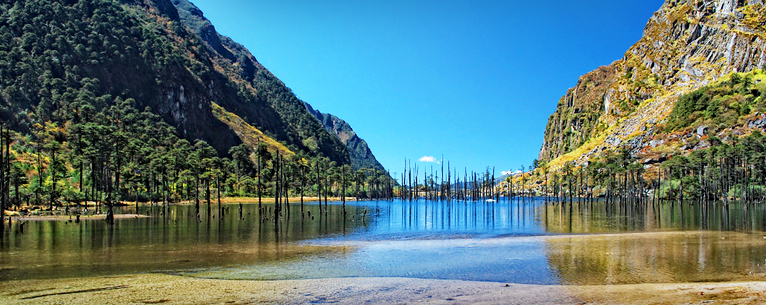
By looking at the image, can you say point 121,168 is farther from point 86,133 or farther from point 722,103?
point 722,103

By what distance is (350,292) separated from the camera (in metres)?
20.6

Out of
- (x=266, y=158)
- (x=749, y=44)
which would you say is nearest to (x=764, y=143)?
(x=749, y=44)

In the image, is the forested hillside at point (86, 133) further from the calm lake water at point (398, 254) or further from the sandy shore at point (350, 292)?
the sandy shore at point (350, 292)

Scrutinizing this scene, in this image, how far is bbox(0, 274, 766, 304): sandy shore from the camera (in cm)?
1828

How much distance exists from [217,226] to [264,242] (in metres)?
17.9

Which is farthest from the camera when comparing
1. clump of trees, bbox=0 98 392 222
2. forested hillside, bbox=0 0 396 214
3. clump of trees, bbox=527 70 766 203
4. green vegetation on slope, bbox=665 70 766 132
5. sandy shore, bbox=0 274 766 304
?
green vegetation on slope, bbox=665 70 766 132

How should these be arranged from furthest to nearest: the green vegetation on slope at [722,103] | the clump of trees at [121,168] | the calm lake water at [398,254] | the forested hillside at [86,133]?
1. the green vegetation on slope at [722,103]
2. the forested hillside at [86,133]
3. the clump of trees at [121,168]
4. the calm lake water at [398,254]

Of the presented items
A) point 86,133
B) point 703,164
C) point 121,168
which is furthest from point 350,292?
point 703,164

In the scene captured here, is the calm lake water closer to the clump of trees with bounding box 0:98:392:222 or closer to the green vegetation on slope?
the clump of trees with bounding box 0:98:392:222

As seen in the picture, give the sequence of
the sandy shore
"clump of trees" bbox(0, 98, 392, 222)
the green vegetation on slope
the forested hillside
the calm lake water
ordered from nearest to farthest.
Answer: the sandy shore
the calm lake water
"clump of trees" bbox(0, 98, 392, 222)
the forested hillside
the green vegetation on slope

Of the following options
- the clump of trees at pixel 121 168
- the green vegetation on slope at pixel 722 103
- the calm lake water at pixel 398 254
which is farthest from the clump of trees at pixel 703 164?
the clump of trees at pixel 121 168

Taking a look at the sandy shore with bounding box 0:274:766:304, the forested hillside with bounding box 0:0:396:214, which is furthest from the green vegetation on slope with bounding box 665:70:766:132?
the sandy shore with bounding box 0:274:766:304

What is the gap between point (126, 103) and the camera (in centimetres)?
18075

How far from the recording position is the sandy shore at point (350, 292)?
60.0ft
